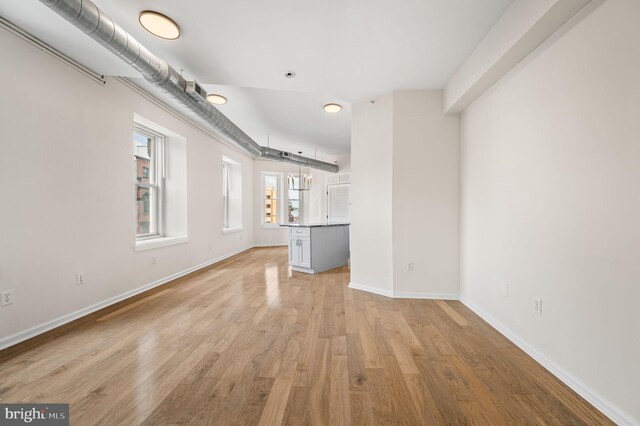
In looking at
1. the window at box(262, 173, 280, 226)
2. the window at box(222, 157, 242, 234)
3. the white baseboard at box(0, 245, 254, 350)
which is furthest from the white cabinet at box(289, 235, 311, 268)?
the window at box(262, 173, 280, 226)

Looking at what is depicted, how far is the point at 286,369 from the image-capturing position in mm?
1882

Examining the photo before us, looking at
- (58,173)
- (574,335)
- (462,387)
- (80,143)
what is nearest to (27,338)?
(58,173)

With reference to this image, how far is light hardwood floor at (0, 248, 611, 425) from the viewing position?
4.83ft

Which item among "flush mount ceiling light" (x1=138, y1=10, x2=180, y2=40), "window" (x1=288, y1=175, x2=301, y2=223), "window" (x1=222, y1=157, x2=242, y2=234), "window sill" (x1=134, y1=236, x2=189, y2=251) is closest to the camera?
"flush mount ceiling light" (x1=138, y1=10, x2=180, y2=40)

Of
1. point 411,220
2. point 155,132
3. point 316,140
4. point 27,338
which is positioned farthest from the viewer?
point 316,140

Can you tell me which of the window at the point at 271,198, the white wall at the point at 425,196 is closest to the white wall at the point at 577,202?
the white wall at the point at 425,196

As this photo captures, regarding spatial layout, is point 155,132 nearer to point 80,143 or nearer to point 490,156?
point 80,143

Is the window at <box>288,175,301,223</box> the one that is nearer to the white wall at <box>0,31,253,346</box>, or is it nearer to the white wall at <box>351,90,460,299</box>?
the white wall at <box>0,31,253,346</box>

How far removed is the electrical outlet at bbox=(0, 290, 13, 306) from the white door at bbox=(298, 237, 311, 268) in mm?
3520

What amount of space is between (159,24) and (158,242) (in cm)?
291

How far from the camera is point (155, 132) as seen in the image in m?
4.39

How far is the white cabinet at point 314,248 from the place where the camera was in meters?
4.91

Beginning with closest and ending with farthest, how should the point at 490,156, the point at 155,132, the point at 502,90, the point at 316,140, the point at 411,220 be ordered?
the point at 502,90
the point at 490,156
the point at 411,220
the point at 155,132
the point at 316,140

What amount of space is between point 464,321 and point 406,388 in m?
1.40
